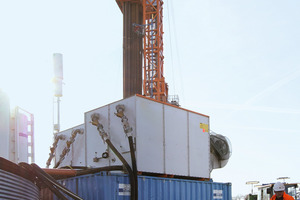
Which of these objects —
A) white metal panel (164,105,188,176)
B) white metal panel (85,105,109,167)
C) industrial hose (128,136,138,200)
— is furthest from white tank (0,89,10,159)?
white metal panel (164,105,188,176)

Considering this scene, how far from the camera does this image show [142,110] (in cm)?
1045

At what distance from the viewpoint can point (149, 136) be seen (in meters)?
10.5

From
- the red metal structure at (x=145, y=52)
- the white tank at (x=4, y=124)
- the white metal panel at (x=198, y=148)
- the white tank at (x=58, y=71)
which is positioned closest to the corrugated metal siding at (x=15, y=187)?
the white tank at (x=4, y=124)

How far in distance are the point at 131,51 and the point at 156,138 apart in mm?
26825

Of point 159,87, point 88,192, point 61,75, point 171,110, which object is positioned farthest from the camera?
point 159,87

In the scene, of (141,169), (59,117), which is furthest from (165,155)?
(59,117)

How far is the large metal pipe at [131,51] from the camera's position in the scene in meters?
36.2

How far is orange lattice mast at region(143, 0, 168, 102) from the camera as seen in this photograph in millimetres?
34719

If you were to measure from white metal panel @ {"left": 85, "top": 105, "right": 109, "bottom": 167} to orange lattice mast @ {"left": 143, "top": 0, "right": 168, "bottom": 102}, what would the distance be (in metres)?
22.4

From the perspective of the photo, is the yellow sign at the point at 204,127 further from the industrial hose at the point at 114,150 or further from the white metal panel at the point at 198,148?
the industrial hose at the point at 114,150

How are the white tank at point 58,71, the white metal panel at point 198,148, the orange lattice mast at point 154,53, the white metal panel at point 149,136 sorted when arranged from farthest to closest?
the orange lattice mast at point 154,53 → the white tank at point 58,71 → the white metal panel at point 198,148 → the white metal panel at point 149,136

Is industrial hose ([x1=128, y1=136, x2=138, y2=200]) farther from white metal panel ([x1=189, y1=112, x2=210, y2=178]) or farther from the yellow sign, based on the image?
the yellow sign

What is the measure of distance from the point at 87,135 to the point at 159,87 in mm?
23192

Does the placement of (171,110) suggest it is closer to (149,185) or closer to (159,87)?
(149,185)
